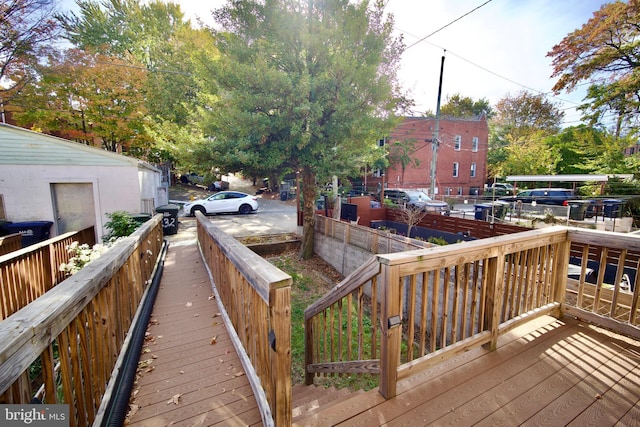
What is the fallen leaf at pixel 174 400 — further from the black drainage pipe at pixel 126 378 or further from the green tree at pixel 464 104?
the green tree at pixel 464 104

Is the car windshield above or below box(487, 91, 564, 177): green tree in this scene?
below

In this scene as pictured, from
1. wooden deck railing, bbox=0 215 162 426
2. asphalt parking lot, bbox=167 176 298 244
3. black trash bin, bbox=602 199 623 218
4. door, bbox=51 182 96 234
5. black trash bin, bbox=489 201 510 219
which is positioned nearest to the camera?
wooden deck railing, bbox=0 215 162 426

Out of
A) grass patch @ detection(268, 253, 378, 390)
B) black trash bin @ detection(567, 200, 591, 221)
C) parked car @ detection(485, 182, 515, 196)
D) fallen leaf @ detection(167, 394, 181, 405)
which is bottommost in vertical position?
grass patch @ detection(268, 253, 378, 390)

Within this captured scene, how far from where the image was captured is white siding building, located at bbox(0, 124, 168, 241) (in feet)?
26.3

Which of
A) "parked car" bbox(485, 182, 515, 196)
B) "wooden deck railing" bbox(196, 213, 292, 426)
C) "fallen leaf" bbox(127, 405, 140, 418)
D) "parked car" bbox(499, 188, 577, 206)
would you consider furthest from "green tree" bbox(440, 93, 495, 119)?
"fallen leaf" bbox(127, 405, 140, 418)

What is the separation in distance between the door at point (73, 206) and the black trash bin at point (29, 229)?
0.44 metres

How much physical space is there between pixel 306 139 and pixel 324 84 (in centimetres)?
142

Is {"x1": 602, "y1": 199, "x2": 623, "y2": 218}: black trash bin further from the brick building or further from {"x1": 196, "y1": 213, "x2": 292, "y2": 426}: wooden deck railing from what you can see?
{"x1": 196, "y1": 213, "x2": 292, "y2": 426}: wooden deck railing

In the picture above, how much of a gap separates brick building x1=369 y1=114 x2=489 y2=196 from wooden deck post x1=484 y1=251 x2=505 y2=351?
20517 mm

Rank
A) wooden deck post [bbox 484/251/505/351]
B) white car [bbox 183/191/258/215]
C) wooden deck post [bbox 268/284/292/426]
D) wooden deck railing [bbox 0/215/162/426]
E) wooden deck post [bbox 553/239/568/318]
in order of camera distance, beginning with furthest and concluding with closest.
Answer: white car [bbox 183/191/258/215]
wooden deck post [bbox 553/239/568/318]
wooden deck post [bbox 484/251/505/351]
wooden deck post [bbox 268/284/292/426]
wooden deck railing [bbox 0/215/162/426]

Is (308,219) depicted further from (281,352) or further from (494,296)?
(281,352)

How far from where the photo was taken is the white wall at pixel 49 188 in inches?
317

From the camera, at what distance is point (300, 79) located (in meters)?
6.88

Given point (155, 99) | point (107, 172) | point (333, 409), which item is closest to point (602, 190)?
point (333, 409)
